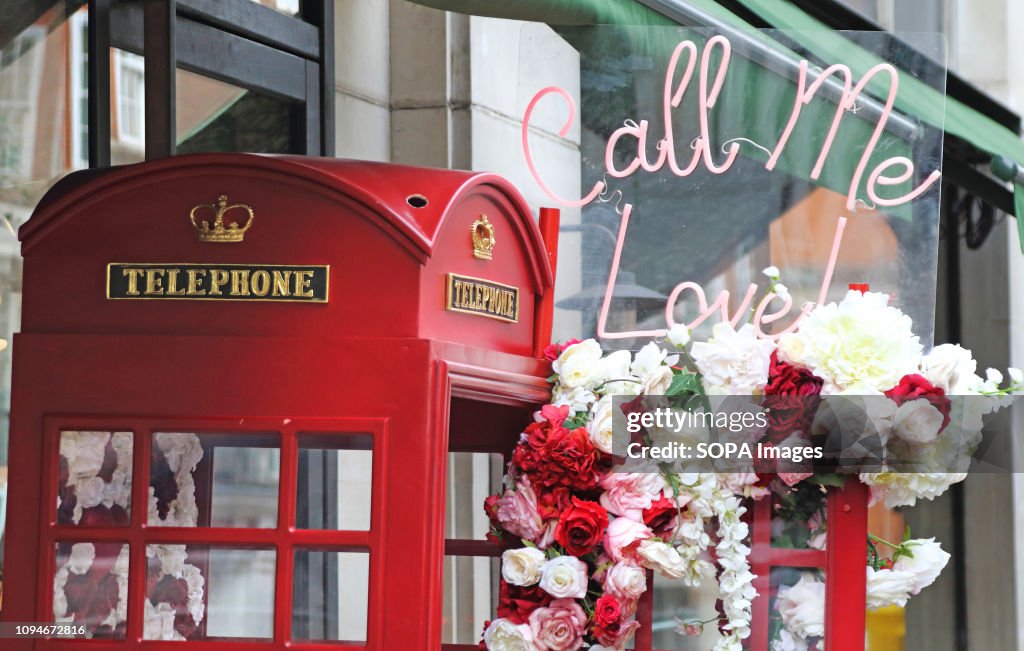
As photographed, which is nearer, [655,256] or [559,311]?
[655,256]

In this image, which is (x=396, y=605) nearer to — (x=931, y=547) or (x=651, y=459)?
(x=651, y=459)

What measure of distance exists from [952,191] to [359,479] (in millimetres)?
6693

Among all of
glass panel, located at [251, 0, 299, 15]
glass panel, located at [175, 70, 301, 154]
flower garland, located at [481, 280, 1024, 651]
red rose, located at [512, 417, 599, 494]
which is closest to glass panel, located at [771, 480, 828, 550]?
flower garland, located at [481, 280, 1024, 651]

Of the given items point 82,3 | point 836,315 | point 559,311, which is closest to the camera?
point 836,315

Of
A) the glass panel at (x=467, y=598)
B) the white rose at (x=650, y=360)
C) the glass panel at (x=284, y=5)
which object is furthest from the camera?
the glass panel at (x=467, y=598)

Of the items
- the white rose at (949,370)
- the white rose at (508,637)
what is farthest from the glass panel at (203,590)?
the white rose at (949,370)

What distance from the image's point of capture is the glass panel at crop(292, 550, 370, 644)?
2094 mm

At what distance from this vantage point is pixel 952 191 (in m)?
7.96

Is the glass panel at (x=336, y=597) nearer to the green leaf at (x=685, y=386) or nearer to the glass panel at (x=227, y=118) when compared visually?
the green leaf at (x=685, y=386)

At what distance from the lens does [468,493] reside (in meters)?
4.71

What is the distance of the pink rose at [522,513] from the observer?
7.72 ft

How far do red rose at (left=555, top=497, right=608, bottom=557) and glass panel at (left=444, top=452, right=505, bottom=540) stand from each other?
2376 mm

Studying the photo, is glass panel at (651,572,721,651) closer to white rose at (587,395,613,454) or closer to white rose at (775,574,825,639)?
white rose at (775,574,825,639)

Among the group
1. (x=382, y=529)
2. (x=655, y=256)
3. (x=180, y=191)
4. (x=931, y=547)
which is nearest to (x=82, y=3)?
(x=180, y=191)
